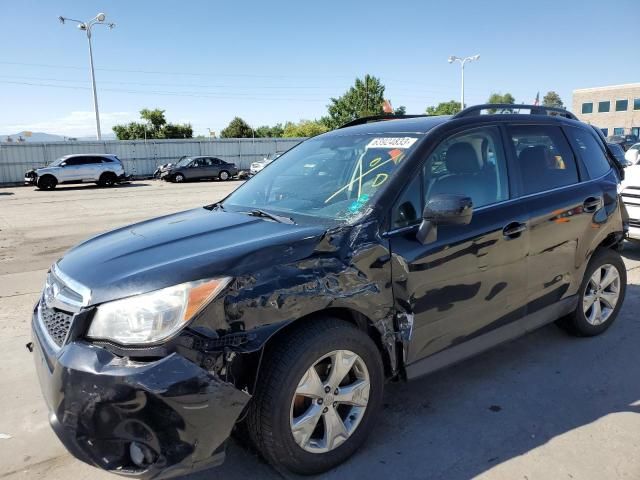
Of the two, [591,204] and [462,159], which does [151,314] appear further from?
[591,204]

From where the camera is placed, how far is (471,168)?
335 cm

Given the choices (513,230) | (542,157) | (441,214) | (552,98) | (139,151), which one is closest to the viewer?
(441,214)

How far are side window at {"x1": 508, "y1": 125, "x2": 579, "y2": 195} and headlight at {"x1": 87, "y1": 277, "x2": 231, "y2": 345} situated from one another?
2465 mm

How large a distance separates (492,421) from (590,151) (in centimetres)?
251

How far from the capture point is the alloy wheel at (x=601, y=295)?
423 cm

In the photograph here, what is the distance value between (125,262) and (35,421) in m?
1.54

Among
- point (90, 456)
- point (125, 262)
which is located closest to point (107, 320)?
point (125, 262)

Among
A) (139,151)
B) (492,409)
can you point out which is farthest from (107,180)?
(492,409)

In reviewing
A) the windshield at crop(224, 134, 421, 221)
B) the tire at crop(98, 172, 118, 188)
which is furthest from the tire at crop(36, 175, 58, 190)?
the windshield at crop(224, 134, 421, 221)

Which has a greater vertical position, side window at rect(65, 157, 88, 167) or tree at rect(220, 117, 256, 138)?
tree at rect(220, 117, 256, 138)

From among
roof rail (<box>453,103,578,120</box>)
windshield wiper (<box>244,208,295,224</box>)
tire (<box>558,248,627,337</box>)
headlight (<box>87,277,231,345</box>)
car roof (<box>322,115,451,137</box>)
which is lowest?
tire (<box>558,248,627,337</box>)

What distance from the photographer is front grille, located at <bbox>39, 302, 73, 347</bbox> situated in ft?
7.60

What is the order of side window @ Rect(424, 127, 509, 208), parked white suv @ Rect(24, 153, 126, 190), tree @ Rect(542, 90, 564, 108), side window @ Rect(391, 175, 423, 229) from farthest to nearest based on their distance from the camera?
tree @ Rect(542, 90, 564, 108)
parked white suv @ Rect(24, 153, 126, 190)
side window @ Rect(424, 127, 509, 208)
side window @ Rect(391, 175, 423, 229)

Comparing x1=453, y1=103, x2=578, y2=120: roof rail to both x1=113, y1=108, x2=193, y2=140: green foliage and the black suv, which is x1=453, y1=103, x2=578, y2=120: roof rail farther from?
x1=113, y1=108, x2=193, y2=140: green foliage
